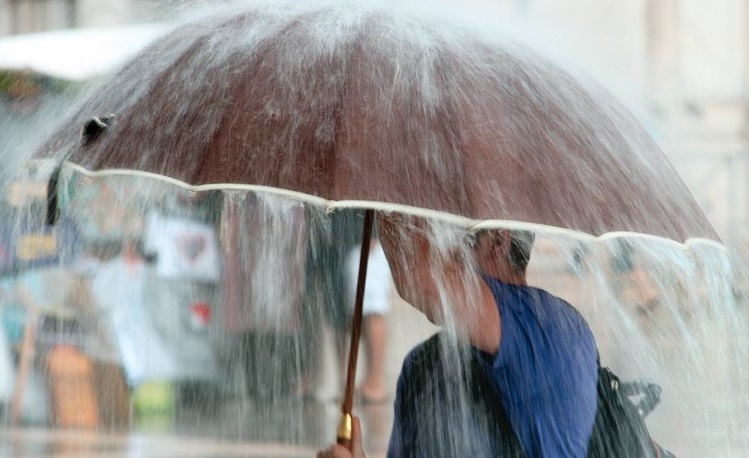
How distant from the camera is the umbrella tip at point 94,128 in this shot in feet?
7.99

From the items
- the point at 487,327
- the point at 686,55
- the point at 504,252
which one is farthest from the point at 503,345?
the point at 686,55

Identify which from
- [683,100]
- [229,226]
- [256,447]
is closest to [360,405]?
[256,447]

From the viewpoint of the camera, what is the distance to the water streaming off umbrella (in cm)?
221

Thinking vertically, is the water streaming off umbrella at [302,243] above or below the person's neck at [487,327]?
above

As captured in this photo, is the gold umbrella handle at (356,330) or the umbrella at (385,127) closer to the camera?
the umbrella at (385,127)

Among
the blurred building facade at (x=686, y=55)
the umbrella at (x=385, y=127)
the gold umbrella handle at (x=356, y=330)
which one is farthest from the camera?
the blurred building facade at (x=686, y=55)

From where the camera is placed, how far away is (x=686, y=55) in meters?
11.7

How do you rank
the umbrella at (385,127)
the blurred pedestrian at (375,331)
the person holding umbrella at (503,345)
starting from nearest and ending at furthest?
the umbrella at (385,127)
the person holding umbrella at (503,345)
the blurred pedestrian at (375,331)

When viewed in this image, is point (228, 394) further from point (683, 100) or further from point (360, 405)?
point (683, 100)

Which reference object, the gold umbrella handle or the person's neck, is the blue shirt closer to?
the person's neck

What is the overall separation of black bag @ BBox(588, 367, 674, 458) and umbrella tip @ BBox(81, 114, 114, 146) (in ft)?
3.50

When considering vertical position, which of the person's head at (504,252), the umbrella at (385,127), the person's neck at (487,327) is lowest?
the person's neck at (487,327)

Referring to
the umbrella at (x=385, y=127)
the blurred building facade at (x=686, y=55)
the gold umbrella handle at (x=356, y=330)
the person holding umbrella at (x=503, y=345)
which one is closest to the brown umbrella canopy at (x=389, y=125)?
the umbrella at (x=385, y=127)

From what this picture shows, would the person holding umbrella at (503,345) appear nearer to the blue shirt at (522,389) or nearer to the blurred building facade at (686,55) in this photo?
the blue shirt at (522,389)
